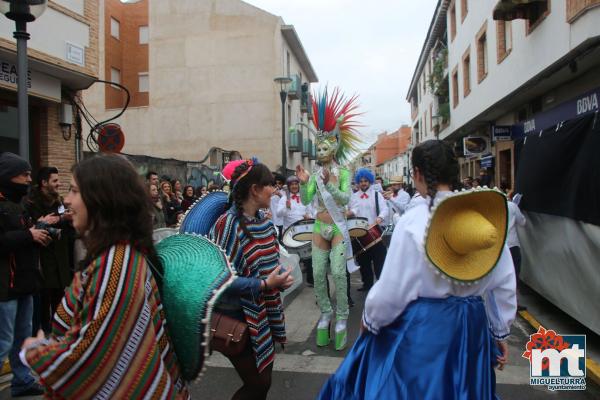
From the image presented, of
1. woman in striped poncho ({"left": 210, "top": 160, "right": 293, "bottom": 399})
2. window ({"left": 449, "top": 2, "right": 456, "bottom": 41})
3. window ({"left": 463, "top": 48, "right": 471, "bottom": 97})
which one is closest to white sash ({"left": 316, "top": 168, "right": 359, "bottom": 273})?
woman in striped poncho ({"left": 210, "top": 160, "right": 293, "bottom": 399})

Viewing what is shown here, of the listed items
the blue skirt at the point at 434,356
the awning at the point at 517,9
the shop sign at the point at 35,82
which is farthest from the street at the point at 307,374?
the awning at the point at 517,9

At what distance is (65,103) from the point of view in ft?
32.3

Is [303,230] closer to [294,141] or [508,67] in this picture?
[508,67]

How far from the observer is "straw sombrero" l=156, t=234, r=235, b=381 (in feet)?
5.91

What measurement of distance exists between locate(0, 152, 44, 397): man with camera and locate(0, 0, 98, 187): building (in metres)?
5.34

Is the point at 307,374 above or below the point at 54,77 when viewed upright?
below

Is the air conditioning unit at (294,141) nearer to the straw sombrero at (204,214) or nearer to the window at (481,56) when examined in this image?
the window at (481,56)

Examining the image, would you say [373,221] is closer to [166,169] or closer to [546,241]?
[546,241]

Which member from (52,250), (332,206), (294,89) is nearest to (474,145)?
(294,89)

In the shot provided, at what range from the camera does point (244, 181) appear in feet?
9.72

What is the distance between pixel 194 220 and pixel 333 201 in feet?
7.84

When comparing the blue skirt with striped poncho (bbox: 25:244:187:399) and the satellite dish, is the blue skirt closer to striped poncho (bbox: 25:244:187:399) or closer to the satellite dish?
striped poncho (bbox: 25:244:187:399)

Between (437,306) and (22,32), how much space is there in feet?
A: 15.8

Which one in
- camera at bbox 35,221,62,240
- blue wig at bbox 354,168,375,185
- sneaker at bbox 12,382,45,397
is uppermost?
blue wig at bbox 354,168,375,185
